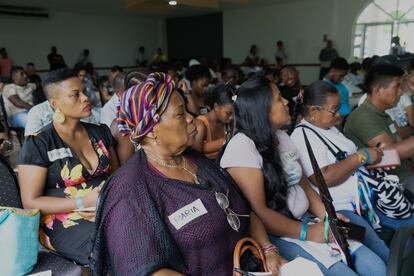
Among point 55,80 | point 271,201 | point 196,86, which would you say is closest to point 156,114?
point 271,201

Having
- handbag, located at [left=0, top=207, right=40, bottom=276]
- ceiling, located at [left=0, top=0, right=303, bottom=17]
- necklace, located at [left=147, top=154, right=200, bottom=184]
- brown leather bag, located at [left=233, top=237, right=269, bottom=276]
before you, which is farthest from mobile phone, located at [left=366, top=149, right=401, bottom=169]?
ceiling, located at [left=0, top=0, right=303, bottom=17]

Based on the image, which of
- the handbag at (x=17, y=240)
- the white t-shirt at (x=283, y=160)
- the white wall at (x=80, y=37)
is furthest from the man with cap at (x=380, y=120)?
the white wall at (x=80, y=37)

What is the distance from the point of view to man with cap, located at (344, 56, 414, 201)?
83.1 inches

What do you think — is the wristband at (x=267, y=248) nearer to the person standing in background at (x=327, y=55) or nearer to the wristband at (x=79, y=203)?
the wristband at (x=79, y=203)

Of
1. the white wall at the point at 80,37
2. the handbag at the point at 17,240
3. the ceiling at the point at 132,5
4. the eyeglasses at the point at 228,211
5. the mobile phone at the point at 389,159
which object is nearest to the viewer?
the eyeglasses at the point at 228,211

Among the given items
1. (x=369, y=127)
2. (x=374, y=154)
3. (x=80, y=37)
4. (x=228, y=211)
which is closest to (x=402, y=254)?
(x=228, y=211)

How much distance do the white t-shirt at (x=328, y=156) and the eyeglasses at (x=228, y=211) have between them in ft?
2.26

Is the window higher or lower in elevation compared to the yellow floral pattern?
higher

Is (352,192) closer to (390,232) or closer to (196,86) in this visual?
(390,232)

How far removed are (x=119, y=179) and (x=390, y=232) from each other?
1.50m

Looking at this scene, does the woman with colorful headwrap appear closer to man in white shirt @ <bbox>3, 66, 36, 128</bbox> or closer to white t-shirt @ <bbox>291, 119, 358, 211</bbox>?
white t-shirt @ <bbox>291, 119, 358, 211</bbox>

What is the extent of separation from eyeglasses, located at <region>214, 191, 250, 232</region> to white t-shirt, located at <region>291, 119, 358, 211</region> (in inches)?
27.1

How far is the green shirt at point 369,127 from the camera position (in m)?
2.15

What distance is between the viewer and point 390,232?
1.88 m
